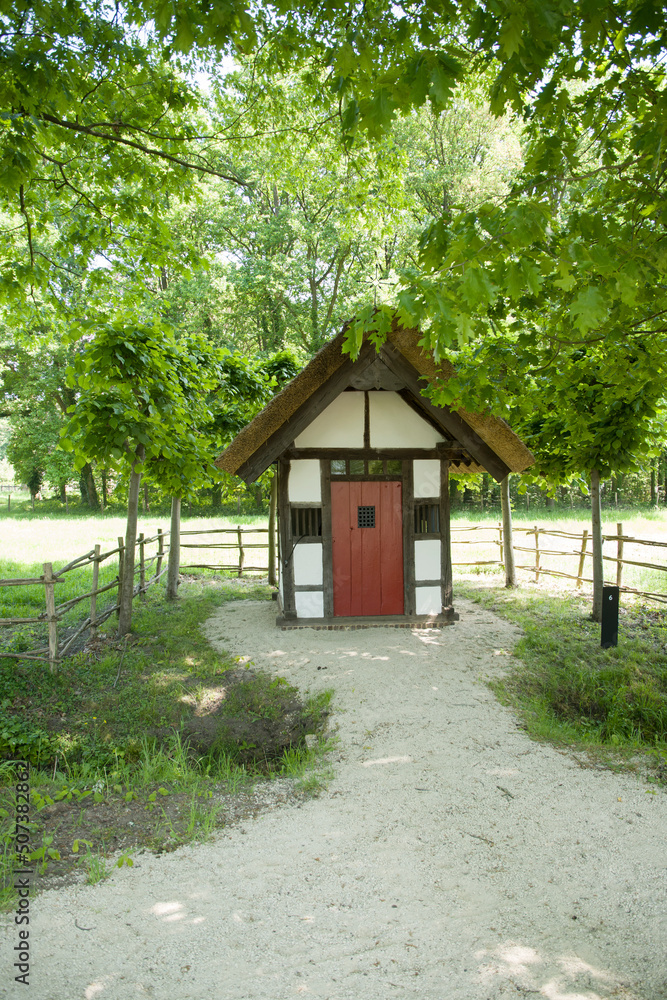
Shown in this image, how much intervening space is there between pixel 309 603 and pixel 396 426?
107 inches

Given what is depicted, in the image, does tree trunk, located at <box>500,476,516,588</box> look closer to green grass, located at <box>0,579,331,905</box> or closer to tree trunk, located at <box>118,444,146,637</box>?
green grass, located at <box>0,579,331,905</box>

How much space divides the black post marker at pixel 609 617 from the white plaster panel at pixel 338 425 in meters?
3.76

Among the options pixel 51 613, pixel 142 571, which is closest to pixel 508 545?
pixel 142 571

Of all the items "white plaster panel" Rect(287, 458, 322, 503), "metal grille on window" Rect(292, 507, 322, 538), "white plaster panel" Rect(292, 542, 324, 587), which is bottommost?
"white plaster panel" Rect(292, 542, 324, 587)

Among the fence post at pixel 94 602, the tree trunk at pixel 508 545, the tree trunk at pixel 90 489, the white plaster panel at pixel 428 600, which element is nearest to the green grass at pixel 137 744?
the fence post at pixel 94 602

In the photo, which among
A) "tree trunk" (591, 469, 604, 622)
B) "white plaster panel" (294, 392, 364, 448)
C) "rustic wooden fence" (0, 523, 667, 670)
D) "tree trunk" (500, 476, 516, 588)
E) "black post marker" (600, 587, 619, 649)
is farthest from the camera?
"tree trunk" (500, 476, 516, 588)

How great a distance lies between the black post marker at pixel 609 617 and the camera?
730cm

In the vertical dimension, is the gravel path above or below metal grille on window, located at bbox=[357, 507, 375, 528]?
below

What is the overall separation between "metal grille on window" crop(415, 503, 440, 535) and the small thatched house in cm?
1

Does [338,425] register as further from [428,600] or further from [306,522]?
[428,600]

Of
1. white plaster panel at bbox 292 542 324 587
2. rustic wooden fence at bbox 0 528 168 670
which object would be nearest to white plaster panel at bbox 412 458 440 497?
white plaster panel at bbox 292 542 324 587

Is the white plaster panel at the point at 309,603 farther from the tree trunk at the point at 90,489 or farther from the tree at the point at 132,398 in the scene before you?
the tree trunk at the point at 90,489

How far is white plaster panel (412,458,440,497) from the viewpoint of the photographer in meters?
8.25

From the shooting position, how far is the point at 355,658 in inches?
272
